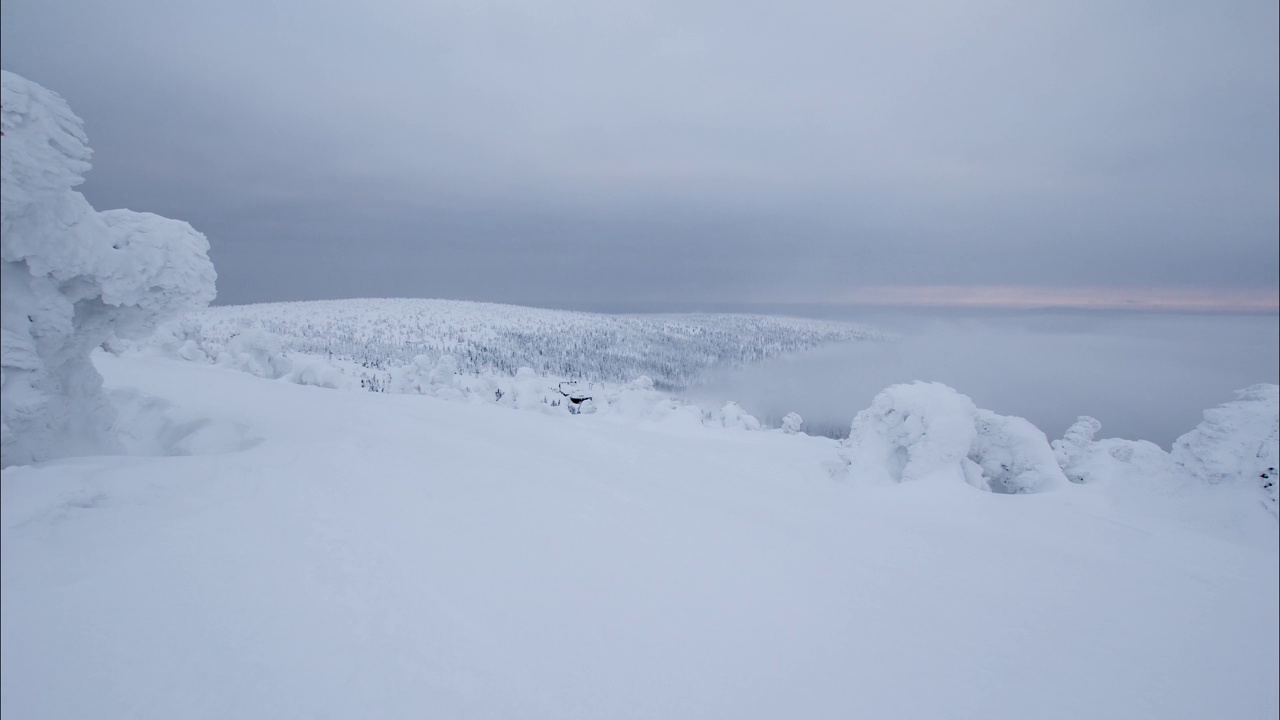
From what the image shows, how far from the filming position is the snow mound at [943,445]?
8820 millimetres

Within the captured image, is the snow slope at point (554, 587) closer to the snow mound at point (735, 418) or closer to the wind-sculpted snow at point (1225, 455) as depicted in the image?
the wind-sculpted snow at point (1225, 455)

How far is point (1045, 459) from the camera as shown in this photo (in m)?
9.45

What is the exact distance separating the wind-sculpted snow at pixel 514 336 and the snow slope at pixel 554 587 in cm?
1246

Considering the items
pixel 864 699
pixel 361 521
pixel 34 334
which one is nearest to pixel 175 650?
pixel 361 521

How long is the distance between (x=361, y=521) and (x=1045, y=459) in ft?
36.3

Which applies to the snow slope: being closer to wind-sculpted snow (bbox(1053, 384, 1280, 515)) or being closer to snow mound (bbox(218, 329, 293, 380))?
wind-sculpted snow (bbox(1053, 384, 1280, 515))

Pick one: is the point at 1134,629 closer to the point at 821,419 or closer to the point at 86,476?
the point at 86,476

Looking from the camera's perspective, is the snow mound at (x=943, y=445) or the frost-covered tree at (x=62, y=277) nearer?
the frost-covered tree at (x=62, y=277)

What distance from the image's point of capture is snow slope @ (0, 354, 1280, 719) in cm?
238

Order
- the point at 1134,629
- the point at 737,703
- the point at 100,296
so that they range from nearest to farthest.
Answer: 1. the point at 737,703
2. the point at 100,296
3. the point at 1134,629

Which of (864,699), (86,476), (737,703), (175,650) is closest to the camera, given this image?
(175,650)

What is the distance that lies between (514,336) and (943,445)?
1133 inches

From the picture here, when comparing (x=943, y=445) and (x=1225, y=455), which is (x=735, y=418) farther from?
(x=1225, y=455)

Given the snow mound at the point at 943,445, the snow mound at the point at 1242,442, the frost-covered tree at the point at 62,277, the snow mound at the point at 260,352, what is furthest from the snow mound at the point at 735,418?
the frost-covered tree at the point at 62,277
